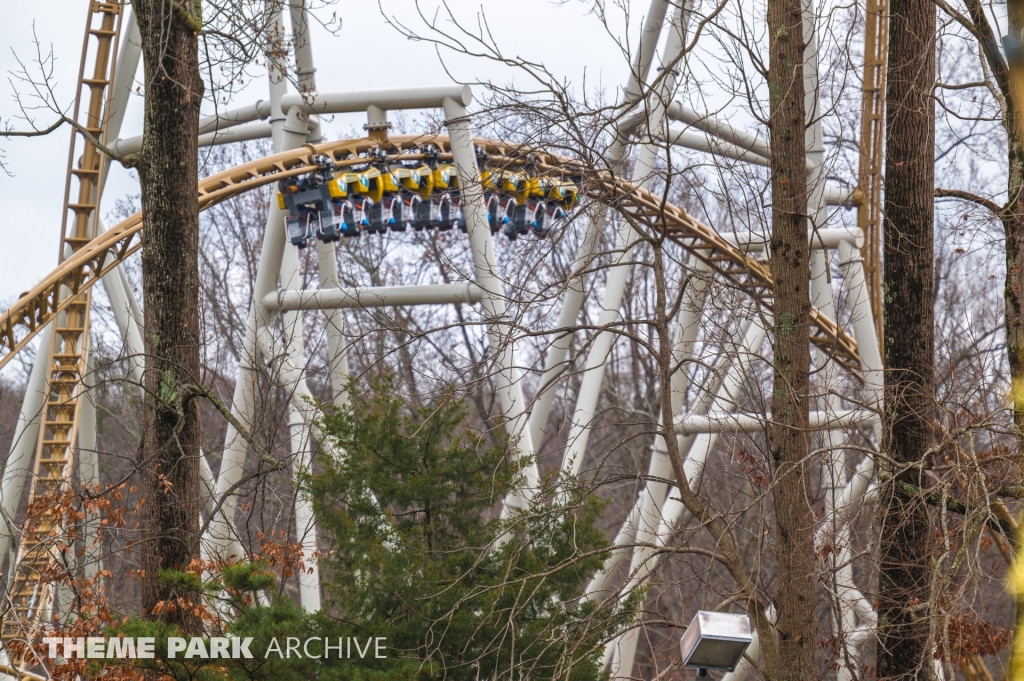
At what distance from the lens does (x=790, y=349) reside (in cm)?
598

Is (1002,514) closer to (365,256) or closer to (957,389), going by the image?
(957,389)

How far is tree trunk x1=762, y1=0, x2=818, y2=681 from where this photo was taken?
18.7ft

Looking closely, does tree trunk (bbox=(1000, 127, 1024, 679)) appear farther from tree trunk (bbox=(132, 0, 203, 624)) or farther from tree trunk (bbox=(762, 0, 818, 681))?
tree trunk (bbox=(132, 0, 203, 624))

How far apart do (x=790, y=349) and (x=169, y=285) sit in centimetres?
407

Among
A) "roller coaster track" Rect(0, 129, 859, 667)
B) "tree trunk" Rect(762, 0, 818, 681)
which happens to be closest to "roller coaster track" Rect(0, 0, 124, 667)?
"roller coaster track" Rect(0, 129, 859, 667)

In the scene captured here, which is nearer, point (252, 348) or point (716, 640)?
point (716, 640)

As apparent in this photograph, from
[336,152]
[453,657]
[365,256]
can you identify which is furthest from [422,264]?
[453,657]

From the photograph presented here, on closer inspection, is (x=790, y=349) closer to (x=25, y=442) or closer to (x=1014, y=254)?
(x=1014, y=254)

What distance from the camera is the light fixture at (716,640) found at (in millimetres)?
5145

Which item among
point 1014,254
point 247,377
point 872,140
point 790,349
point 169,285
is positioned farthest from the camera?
point 872,140

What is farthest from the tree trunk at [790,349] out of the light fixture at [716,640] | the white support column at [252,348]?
the white support column at [252,348]

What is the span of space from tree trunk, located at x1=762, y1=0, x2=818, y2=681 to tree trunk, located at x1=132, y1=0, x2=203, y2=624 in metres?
3.69

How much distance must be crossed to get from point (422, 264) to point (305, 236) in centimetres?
966

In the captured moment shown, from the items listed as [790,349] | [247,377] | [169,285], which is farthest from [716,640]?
[247,377]
